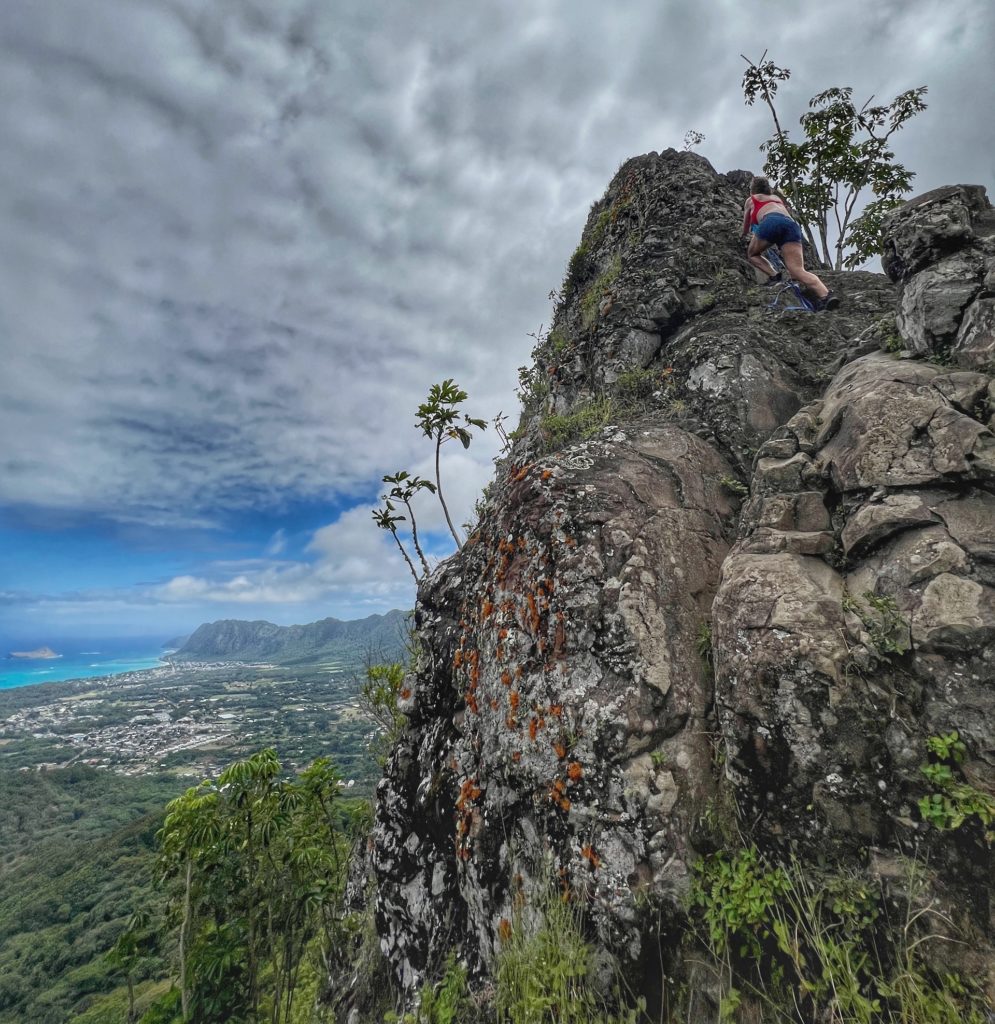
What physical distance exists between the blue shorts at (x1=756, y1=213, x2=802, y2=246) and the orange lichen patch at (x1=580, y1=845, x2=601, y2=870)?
10.5 meters

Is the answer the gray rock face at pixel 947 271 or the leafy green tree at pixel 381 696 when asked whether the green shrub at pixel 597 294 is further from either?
the leafy green tree at pixel 381 696

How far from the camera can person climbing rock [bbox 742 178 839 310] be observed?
8.46m

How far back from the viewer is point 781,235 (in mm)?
8617

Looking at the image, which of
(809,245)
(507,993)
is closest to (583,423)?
(507,993)

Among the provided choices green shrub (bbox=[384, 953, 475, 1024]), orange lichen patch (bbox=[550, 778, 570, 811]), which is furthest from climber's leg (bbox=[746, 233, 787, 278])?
green shrub (bbox=[384, 953, 475, 1024])

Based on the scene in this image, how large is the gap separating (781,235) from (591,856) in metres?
10.6

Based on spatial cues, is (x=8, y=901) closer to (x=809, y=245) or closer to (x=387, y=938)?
(x=387, y=938)

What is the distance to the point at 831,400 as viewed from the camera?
5656mm

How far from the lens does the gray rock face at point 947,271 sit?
4.71 meters

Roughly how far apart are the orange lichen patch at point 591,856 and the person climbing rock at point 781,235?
31.8ft

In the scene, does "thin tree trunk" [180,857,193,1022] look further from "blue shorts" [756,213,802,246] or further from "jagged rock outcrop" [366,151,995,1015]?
"blue shorts" [756,213,802,246]

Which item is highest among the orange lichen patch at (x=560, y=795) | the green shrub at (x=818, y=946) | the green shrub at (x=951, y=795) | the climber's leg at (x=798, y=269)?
the climber's leg at (x=798, y=269)

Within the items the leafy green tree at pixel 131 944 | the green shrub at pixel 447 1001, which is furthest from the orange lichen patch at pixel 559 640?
the leafy green tree at pixel 131 944

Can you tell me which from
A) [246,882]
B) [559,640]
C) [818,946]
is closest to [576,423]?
[559,640]
